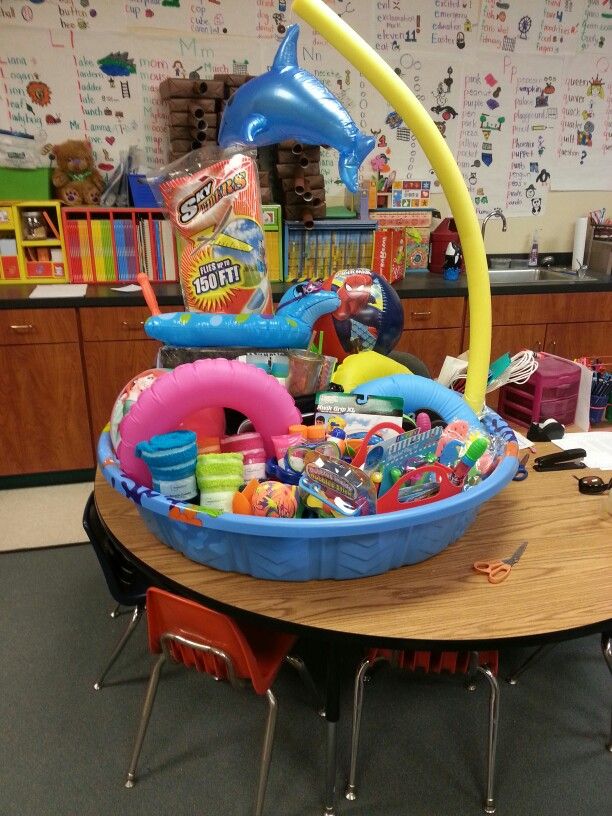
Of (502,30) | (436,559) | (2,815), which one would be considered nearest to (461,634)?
(436,559)

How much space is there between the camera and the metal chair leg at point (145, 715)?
51.9 inches

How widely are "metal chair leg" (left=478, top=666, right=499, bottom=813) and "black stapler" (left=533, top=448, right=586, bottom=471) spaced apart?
1.66 feet

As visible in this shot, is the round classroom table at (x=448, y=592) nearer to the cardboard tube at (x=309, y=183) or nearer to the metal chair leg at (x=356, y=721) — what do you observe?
the metal chair leg at (x=356, y=721)

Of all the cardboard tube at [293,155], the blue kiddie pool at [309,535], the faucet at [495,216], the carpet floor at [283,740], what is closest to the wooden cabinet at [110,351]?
the cardboard tube at [293,155]

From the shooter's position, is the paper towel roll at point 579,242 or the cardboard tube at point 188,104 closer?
the cardboard tube at point 188,104

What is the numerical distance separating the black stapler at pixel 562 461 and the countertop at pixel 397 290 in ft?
5.22

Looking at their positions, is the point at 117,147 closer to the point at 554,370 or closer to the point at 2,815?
the point at 554,370

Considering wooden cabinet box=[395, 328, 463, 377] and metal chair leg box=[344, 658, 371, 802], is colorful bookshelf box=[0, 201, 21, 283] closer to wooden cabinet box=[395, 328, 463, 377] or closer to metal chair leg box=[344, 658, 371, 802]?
wooden cabinet box=[395, 328, 463, 377]

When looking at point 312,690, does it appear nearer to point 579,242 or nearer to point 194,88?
point 194,88

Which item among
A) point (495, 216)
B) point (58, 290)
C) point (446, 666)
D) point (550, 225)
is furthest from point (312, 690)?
point (550, 225)

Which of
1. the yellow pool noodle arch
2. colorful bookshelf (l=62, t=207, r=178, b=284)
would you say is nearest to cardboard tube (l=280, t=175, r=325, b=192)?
colorful bookshelf (l=62, t=207, r=178, b=284)

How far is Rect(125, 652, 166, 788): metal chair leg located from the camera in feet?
4.32

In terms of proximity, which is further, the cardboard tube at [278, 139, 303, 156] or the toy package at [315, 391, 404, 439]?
the cardboard tube at [278, 139, 303, 156]

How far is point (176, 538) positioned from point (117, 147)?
262 cm
